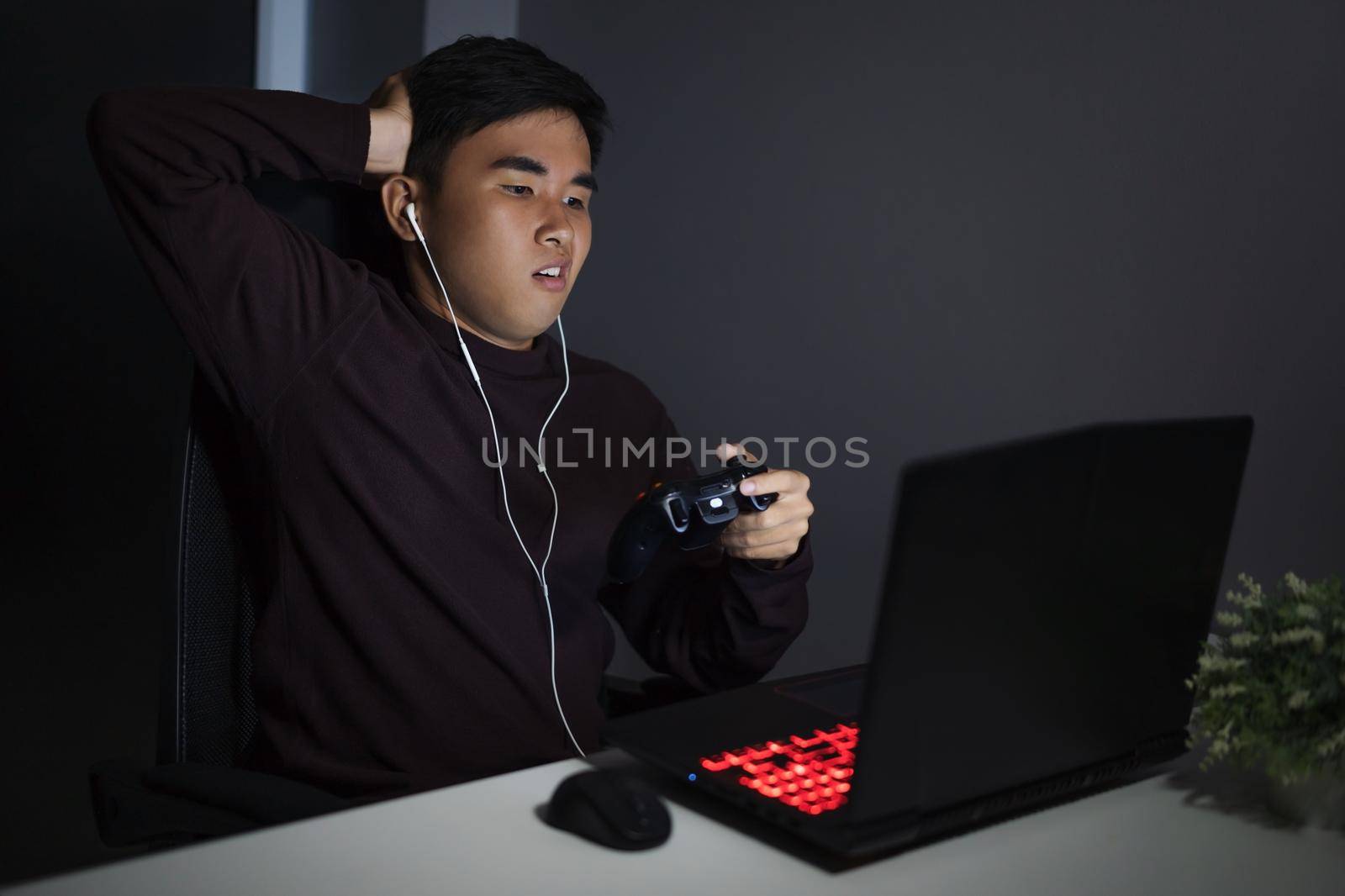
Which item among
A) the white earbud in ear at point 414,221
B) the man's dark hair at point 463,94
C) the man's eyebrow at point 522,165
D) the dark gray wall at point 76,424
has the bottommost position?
the dark gray wall at point 76,424

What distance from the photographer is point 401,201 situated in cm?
139

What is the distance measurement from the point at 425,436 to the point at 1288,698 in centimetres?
92

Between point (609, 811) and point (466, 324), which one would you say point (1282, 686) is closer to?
point (609, 811)

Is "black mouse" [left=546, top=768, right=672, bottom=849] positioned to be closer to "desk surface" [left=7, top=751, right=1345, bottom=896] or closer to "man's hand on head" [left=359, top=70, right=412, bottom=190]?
"desk surface" [left=7, top=751, right=1345, bottom=896]

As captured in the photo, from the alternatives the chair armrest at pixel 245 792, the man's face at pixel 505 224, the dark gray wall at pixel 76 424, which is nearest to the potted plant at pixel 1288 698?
the chair armrest at pixel 245 792

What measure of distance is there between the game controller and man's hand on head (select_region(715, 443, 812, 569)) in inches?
0.5

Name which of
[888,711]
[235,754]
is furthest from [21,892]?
[235,754]

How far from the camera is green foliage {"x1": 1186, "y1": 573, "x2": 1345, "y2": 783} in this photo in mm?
729

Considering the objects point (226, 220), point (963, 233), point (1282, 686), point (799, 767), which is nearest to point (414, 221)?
point (226, 220)

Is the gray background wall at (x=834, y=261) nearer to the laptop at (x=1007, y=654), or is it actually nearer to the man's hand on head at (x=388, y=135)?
the man's hand on head at (x=388, y=135)

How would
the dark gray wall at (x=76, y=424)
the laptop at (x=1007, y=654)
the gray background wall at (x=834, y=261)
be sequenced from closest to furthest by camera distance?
the laptop at (x=1007, y=654) < the gray background wall at (x=834, y=261) < the dark gray wall at (x=76, y=424)

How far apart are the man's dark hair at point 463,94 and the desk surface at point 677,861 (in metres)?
0.88

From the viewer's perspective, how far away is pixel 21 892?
1.94 ft

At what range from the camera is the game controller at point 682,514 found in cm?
95
